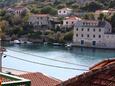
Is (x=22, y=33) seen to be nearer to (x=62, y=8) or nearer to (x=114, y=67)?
(x=62, y=8)

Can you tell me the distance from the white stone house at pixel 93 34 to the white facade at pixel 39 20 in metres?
2.90

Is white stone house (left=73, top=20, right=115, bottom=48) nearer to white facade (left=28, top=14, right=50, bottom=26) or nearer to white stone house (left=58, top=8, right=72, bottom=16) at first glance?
white facade (left=28, top=14, right=50, bottom=26)

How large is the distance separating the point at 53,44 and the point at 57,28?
256 cm

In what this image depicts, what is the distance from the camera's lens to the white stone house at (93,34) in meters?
24.3

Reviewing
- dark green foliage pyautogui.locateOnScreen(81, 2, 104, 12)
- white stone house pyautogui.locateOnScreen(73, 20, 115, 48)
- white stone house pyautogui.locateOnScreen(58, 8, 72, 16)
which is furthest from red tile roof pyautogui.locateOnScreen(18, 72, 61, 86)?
dark green foliage pyautogui.locateOnScreen(81, 2, 104, 12)

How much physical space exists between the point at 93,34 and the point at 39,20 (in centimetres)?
441

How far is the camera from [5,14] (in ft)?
95.8

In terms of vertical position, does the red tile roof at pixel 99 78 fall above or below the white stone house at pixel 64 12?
above

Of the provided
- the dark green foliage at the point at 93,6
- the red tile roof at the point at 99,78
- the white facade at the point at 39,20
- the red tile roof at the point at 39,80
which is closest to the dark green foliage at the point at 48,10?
the white facade at the point at 39,20

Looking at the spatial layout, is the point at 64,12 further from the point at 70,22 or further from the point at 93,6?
the point at 70,22

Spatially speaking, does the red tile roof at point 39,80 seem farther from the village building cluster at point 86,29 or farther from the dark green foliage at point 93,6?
the dark green foliage at point 93,6

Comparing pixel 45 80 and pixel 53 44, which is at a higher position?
pixel 45 80

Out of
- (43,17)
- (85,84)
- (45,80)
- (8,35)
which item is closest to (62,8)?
(43,17)

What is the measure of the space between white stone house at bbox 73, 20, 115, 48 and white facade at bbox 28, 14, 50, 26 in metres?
2.90
